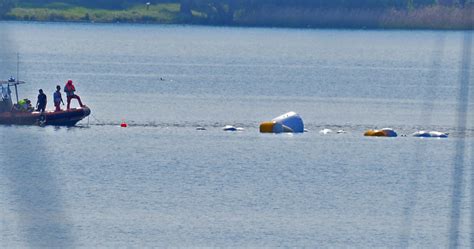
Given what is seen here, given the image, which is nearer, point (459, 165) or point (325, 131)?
point (459, 165)

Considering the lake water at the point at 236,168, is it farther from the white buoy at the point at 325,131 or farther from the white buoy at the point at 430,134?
the white buoy at the point at 430,134

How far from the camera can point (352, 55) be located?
16412 cm

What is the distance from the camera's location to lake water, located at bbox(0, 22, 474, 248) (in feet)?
152

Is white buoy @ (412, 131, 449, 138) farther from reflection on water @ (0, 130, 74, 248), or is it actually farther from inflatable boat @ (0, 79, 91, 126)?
reflection on water @ (0, 130, 74, 248)

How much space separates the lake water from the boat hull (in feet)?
1.53

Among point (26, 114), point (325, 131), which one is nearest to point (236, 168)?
point (325, 131)

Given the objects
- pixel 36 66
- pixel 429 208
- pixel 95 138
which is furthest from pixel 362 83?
pixel 429 208

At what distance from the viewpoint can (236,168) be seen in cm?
6109

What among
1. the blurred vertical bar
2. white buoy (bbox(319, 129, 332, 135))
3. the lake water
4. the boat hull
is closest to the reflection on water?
the lake water

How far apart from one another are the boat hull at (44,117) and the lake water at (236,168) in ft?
1.53

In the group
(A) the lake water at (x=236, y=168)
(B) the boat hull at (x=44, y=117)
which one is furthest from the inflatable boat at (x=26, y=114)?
(A) the lake water at (x=236, y=168)

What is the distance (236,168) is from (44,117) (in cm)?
1440

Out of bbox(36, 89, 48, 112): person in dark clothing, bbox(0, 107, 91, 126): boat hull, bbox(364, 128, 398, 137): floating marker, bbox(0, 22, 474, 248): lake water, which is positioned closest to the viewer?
bbox(0, 22, 474, 248): lake water

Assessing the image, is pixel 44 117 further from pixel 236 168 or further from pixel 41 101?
pixel 236 168
